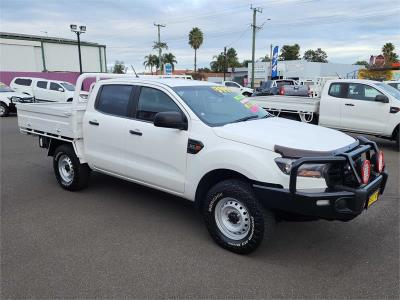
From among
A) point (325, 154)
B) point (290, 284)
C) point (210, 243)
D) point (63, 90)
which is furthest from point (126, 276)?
point (63, 90)

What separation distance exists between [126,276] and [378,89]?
841 cm

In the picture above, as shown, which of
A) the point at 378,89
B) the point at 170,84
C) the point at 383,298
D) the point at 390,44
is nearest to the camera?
the point at 383,298

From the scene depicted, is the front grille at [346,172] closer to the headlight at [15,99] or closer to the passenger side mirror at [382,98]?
the passenger side mirror at [382,98]

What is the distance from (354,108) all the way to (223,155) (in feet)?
23.4

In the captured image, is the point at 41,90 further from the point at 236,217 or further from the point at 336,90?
the point at 236,217

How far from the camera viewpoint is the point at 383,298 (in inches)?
122

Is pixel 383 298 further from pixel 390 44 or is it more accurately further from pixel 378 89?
pixel 390 44

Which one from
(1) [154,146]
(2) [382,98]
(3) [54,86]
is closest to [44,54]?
(3) [54,86]

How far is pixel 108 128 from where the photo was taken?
4973mm

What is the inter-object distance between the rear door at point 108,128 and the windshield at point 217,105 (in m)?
0.88

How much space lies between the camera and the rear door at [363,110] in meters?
9.34

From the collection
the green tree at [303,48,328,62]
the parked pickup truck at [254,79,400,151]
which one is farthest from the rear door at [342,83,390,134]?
the green tree at [303,48,328,62]

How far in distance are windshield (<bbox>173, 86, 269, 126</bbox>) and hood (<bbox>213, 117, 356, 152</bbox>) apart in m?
0.21

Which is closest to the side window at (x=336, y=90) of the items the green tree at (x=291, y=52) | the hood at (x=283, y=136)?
the hood at (x=283, y=136)
